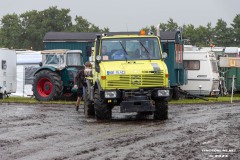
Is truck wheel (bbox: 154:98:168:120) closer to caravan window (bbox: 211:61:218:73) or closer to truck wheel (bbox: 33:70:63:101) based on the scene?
truck wheel (bbox: 33:70:63:101)

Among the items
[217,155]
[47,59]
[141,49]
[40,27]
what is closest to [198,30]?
[40,27]

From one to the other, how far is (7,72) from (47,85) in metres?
5.58

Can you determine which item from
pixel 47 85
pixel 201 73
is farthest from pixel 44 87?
pixel 201 73

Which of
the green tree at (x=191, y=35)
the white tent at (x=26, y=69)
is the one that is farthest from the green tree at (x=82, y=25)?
the white tent at (x=26, y=69)

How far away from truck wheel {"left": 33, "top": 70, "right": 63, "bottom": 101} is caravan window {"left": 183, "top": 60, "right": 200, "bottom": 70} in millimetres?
7447

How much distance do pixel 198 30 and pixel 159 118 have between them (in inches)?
3149

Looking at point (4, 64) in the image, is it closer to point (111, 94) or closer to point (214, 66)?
point (214, 66)

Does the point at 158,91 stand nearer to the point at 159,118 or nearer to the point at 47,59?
the point at 159,118

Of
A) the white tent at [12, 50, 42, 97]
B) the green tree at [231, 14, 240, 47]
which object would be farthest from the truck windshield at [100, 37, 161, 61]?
the green tree at [231, 14, 240, 47]

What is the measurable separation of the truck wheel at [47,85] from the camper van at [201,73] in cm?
701

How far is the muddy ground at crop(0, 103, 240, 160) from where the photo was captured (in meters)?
11.6

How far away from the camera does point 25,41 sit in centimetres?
9444

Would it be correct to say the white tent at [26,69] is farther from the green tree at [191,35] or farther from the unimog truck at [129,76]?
the green tree at [191,35]

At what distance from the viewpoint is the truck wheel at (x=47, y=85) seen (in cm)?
2955
